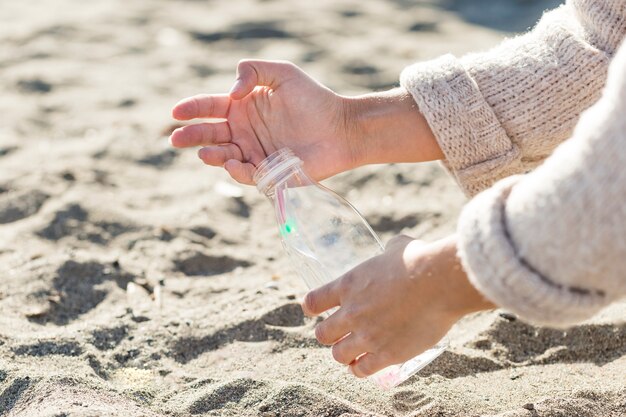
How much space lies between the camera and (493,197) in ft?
4.42

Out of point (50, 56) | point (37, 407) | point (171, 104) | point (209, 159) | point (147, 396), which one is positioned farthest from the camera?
point (50, 56)

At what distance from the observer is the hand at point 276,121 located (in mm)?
2084

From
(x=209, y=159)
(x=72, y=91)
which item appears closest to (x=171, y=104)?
(x=72, y=91)

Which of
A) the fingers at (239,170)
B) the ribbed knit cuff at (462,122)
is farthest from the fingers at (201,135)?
the ribbed knit cuff at (462,122)

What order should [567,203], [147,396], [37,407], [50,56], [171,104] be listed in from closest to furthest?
1. [567,203]
2. [37,407]
3. [147,396]
4. [171,104]
5. [50,56]

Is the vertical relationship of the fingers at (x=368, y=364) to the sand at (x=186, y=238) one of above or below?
above

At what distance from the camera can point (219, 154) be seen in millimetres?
2051

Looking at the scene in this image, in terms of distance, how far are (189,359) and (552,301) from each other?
1.07m

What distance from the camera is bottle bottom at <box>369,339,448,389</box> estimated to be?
1886 mm

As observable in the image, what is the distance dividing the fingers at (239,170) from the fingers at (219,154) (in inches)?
1.7

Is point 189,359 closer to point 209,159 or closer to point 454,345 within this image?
point 209,159

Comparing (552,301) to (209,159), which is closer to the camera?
(552,301)

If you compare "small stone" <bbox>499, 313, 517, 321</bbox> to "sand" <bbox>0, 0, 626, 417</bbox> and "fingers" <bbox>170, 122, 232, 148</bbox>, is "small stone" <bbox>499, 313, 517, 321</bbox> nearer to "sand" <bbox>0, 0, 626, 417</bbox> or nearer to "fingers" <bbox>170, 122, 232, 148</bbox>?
"sand" <bbox>0, 0, 626, 417</bbox>

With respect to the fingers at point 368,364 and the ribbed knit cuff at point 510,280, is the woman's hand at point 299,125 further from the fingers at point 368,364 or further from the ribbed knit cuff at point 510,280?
the ribbed knit cuff at point 510,280
